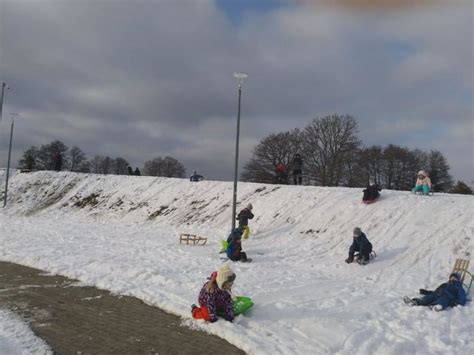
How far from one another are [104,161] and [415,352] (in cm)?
8975

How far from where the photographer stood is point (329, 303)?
8.77 meters

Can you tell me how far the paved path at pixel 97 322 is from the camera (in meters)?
6.25

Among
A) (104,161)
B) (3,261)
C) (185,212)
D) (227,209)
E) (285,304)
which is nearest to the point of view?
(285,304)

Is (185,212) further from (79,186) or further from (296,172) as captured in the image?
(79,186)

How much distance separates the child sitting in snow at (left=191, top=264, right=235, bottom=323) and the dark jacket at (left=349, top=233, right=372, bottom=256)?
632 cm

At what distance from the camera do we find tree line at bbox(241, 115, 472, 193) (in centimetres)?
4831

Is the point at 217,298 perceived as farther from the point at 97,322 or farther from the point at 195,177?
the point at 195,177

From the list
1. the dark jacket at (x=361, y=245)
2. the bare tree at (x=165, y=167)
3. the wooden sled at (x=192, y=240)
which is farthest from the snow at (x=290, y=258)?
the bare tree at (x=165, y=167)

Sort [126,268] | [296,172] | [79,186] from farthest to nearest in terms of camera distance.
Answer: [79,186] < [296,172] < [126,268]

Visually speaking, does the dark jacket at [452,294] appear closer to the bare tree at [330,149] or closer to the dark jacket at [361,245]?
the dark jacket at [361,245]

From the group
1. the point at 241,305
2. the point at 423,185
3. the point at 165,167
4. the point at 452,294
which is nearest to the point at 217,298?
the point at 241,305

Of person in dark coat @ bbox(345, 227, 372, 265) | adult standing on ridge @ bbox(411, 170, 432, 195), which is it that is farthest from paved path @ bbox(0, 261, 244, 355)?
adult standing on ridge @ bbox(411, 170, 432, 195)

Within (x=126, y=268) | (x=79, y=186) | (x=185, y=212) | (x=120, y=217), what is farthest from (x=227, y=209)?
(x=79, y=186)

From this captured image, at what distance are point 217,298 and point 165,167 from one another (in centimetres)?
7869
